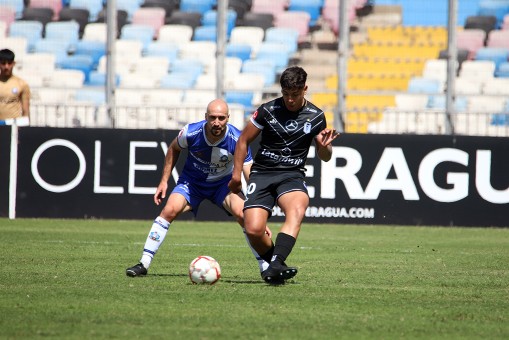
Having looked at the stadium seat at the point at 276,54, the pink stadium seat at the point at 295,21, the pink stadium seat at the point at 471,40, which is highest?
the pink stadium seat at the point at 295,21

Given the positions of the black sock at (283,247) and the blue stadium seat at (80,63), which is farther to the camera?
the blue stadium seat at (80,63)

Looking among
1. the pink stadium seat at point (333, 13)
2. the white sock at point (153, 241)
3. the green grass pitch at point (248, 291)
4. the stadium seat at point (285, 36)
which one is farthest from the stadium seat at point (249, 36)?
the white sock at point (153, 241)

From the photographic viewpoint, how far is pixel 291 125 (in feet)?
31.4

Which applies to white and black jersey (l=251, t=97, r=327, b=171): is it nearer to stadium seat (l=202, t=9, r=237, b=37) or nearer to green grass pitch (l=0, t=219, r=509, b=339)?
green grass pitch (l=0, t=219, r=509, b=339)

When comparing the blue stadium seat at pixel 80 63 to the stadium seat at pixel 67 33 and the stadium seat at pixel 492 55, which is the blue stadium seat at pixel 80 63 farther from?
the stadium seat at pixel 492 55

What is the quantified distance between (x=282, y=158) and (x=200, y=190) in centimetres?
128

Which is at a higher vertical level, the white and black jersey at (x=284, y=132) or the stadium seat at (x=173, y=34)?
the stadium seat at (x=173, y=34)

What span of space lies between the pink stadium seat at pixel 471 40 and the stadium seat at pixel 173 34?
18.8 feet

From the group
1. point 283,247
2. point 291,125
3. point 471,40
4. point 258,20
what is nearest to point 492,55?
point 471,40

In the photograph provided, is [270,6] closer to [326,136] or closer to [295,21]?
[295,21]

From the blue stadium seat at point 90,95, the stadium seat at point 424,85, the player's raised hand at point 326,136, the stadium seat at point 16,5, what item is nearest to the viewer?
the player's raised hand at point 326,136

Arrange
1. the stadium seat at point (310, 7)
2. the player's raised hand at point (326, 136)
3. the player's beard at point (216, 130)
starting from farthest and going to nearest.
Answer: the stadium seat at point (310, 7)
the player's beard at point (216, 130)
the player's raised hand at point (326, 136)

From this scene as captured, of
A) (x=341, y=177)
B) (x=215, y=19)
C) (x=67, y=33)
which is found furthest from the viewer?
(x=67, y=33)

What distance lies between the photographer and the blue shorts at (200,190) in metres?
10.6
